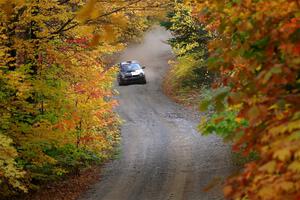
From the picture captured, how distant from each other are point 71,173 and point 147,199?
518 centimetres

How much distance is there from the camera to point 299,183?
3645mm

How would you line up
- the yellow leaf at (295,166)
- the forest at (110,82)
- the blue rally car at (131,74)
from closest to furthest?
the yellow leaf at (295,166) < the forest at (110,82) < the blue rally car at (131,74)

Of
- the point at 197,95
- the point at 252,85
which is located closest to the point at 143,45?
the point at 197,95

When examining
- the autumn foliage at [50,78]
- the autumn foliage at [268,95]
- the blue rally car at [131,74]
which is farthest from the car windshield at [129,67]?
the autumn foliage at [268,95]

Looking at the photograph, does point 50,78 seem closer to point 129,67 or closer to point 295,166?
point 295,166

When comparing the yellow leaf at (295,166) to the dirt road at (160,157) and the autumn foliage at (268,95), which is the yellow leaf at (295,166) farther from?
the dirt road at (160,157)

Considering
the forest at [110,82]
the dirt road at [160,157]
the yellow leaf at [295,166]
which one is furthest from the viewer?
the dirt road at [160,157]

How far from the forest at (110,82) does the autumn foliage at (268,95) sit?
11 millimetres

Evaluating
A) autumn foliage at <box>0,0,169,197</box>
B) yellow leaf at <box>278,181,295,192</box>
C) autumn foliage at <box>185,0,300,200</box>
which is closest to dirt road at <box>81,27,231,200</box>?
autumn foliage at <box>0,0,169,197</box>

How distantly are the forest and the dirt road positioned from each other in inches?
51.5

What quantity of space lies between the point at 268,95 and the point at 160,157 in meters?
16.0

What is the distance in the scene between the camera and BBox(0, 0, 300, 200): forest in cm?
427

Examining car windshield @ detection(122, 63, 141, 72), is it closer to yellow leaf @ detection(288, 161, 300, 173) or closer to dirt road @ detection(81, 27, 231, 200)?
dirt road @ detection(81, 27, 231, 200)

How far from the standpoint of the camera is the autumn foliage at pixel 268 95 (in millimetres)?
3820
